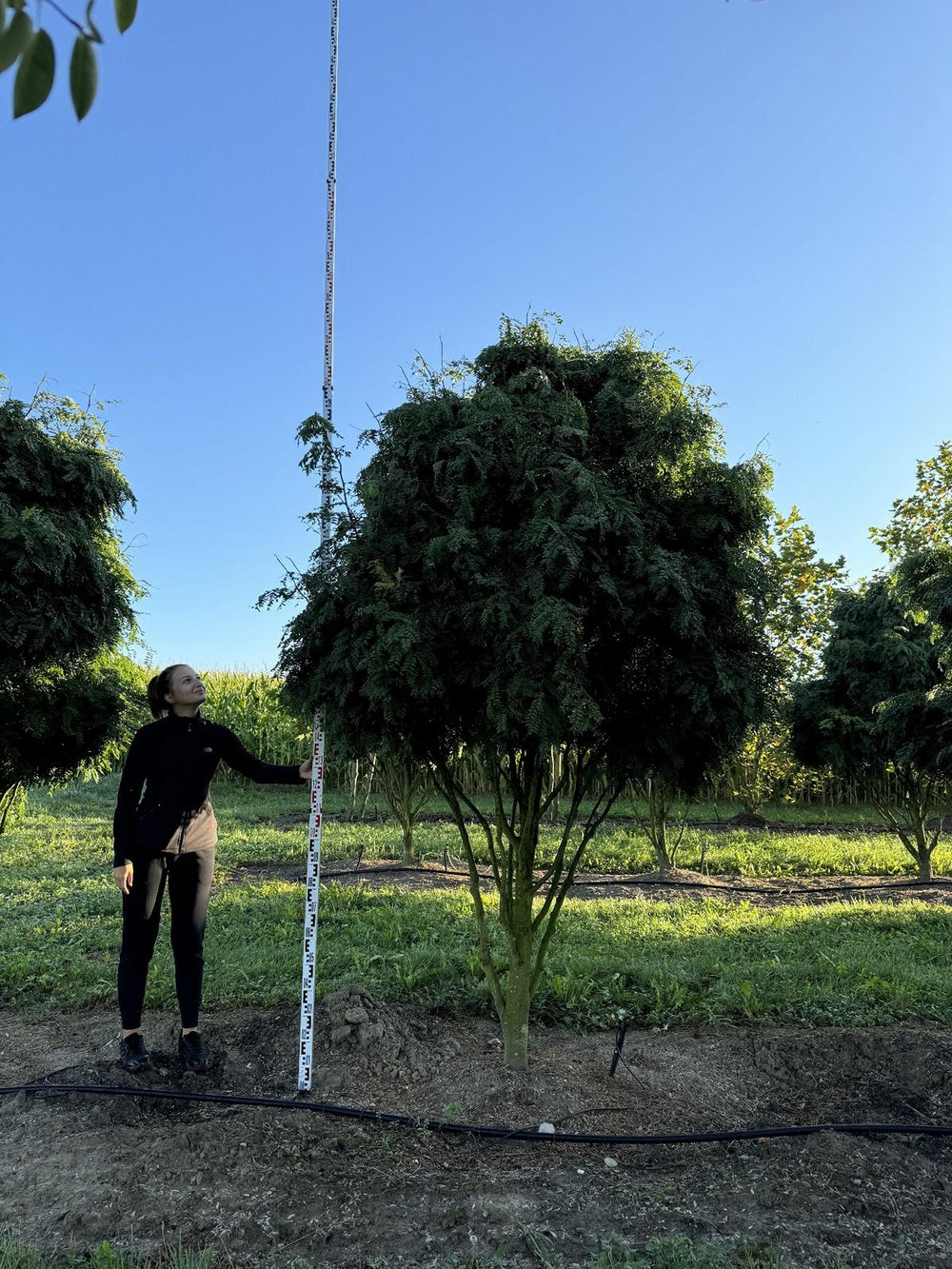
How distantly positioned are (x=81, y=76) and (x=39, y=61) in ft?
0.16

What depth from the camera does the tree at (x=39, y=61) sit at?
3.69 ft

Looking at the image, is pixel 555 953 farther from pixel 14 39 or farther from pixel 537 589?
pixel 14 39

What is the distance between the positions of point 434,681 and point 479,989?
278 centimetres

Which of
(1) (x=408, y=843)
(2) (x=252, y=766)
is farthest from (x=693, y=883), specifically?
(2) (x=252, y=766)

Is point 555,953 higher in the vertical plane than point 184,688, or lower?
lower

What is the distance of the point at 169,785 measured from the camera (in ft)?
15.4

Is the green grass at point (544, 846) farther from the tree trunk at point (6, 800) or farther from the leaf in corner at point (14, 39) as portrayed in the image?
the leaf in corner at point (14, 39)

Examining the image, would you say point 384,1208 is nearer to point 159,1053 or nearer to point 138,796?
point 159,1053

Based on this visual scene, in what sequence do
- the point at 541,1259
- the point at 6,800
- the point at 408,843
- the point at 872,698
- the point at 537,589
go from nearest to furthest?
the point at 541,1259 < the point at 537,589 < the point at 6,800 < the point at 408,843 < the point at 872,698

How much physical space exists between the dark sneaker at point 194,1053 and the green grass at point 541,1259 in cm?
153

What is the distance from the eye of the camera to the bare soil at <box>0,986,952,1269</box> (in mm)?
3178

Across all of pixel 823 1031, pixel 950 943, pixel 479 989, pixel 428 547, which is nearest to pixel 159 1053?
pixel 479 989

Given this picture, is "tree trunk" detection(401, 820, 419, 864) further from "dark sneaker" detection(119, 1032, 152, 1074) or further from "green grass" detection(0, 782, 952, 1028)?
"dark sneaker" detection(119, 1032, 152, 1074)

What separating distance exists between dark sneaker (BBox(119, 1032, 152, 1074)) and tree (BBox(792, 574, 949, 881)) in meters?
8.24
